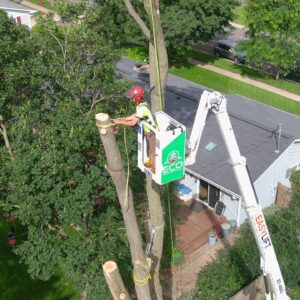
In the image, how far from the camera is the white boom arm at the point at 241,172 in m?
9.57

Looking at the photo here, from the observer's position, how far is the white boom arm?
957 centimetres

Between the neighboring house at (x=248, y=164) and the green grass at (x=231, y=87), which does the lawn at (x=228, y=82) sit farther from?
the neighboring house at (x=248, y=164)

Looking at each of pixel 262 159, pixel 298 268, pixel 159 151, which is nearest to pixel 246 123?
pixel 262 159

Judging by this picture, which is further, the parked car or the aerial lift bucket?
the parked car

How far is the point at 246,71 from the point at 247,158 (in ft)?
59.9

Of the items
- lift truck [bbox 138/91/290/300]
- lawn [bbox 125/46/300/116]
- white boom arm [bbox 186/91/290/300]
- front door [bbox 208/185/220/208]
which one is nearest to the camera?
lift truck [bbox 138/91/290/300]

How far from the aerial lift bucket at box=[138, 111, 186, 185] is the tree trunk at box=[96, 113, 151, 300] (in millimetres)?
666

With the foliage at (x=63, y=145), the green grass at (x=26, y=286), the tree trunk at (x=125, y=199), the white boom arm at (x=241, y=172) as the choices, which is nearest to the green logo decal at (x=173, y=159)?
the tree trunk at (x=125, y=199)

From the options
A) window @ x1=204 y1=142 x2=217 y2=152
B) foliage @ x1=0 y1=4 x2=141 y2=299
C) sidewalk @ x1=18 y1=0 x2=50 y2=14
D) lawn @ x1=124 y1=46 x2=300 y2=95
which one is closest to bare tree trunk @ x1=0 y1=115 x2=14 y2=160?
foliage @ x1=0 y1=4 x2=141 y2=299

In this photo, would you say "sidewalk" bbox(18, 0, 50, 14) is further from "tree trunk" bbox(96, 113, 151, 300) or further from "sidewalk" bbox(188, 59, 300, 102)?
"tree trunk" bbox(96, 113, 151, 300)

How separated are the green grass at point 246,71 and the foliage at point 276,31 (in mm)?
1424

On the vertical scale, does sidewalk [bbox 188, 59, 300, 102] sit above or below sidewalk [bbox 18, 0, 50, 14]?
below

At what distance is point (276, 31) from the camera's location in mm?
32406

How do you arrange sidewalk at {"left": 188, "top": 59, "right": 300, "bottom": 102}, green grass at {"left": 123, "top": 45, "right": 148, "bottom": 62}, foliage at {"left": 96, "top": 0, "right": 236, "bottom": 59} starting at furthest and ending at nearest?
green grass at {"left": 123, "top": 45, "right": 148, "bottom": 62} → sidewalk at {"left": 188, "top": 59, "right": 300, "bottom": 102} → foliage at {"left": 96, "top": 0, "right": 236, "bottom": 59}
